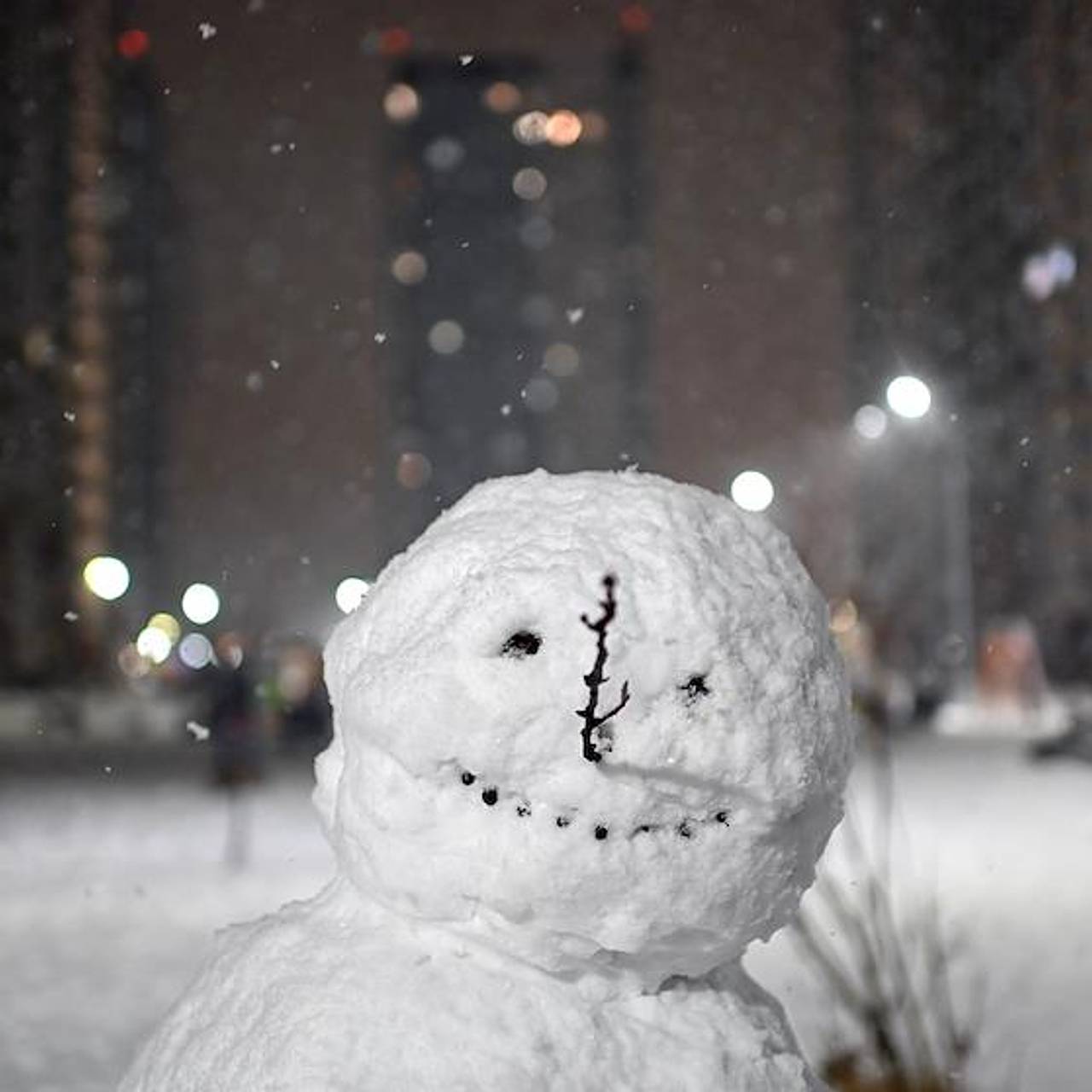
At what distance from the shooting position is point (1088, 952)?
Answer: 8727 millimetres

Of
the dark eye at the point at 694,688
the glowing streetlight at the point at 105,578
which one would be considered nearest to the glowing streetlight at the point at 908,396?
the dark eye at the point at 694,688

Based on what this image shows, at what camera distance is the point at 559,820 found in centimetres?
275

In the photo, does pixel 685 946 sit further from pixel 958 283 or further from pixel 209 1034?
pixel 958 283

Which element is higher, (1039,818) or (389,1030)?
(389,1030)

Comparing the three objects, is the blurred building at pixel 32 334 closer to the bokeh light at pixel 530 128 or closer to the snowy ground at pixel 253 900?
the snowy ground at pixel 253 900

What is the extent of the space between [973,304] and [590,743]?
50250mm

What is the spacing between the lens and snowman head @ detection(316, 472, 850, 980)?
275cm

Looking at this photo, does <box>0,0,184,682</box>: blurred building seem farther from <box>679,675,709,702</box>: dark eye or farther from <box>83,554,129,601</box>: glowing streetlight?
<box>679,675,709,702</box>: dark eye

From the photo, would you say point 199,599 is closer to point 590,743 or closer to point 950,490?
point 590,743

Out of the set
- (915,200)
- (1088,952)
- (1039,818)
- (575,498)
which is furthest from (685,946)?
(915,200)

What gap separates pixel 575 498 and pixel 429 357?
438 feet

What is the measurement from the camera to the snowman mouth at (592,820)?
9.02 ft

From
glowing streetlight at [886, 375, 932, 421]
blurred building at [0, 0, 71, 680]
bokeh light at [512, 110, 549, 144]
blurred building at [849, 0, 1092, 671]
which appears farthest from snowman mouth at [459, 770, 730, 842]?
bokeh light at [512, 110, 549, 144]

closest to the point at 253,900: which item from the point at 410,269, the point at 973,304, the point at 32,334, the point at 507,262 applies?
the point at 973,304
